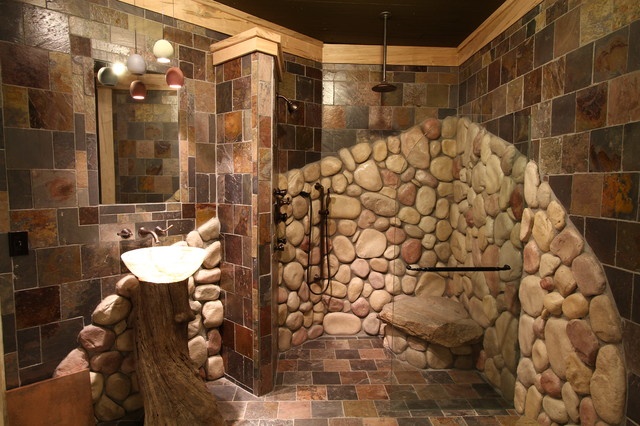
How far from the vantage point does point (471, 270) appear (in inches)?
96.0

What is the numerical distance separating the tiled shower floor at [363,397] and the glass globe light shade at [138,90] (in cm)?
196

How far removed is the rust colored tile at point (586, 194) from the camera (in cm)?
166

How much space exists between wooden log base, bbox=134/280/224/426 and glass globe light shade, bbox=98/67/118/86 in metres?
1.19

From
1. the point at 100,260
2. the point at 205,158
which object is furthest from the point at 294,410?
the point at 205,158

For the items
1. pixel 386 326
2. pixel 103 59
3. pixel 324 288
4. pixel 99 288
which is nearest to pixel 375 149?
pixel 324 288

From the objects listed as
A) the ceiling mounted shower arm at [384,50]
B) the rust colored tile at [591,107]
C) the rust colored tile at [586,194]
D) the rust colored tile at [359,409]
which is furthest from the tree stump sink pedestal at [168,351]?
the ceiling mounted shower arm at [384,50]

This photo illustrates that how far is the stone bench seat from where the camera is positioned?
2.59 metres

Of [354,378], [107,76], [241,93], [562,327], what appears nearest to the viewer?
[562,327]

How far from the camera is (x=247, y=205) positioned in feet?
8.10

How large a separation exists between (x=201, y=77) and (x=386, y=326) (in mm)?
2391

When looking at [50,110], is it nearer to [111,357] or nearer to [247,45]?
[247,45]

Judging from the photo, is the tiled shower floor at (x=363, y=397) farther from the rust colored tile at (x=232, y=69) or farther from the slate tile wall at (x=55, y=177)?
the rust colored tile at (x=232, y=69)

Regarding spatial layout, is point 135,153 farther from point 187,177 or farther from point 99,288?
point 99,288

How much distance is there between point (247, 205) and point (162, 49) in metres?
1.05
